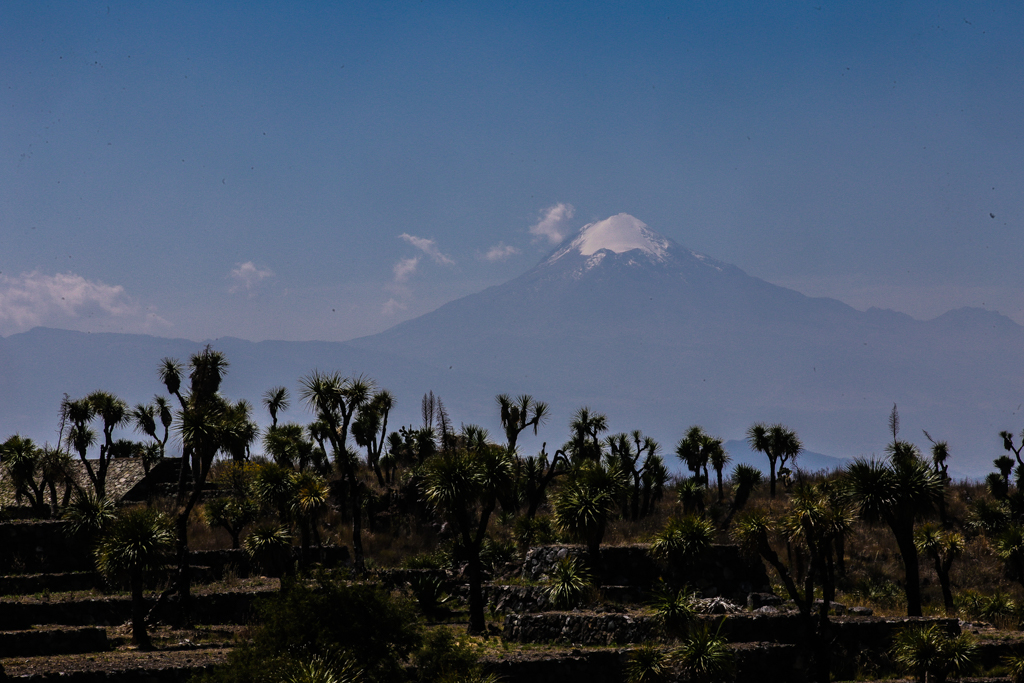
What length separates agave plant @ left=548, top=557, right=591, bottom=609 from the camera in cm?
3534

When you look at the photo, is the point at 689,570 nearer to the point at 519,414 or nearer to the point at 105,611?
the point at 519,414

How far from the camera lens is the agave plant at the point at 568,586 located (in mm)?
35344

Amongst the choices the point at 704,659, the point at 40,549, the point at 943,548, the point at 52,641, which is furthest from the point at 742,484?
the point at 52,641

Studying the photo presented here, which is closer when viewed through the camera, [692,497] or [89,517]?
[89,517]

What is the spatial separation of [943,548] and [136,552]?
3966cm

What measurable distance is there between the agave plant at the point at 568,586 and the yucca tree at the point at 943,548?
20.1 m

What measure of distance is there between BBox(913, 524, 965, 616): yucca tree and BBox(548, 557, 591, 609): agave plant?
20057 mm

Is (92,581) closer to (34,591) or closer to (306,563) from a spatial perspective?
(34,591)

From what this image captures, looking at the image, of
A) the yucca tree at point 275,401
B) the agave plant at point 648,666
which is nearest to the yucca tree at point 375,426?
the yucca tree at point 275,401

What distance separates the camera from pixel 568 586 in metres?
35.6

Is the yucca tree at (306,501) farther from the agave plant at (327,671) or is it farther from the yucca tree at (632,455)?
the yucca tree at (632,455)

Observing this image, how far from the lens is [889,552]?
65188 millimetres

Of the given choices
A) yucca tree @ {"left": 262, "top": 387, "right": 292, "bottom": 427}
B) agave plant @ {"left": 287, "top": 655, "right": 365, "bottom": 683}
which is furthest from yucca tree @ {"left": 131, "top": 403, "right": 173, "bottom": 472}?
agave plant @ {"left": 287, "top": 655, "right": 365, "bottom": 683}

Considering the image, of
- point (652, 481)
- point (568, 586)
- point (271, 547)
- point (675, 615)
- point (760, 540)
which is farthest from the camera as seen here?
point (652, 481)
